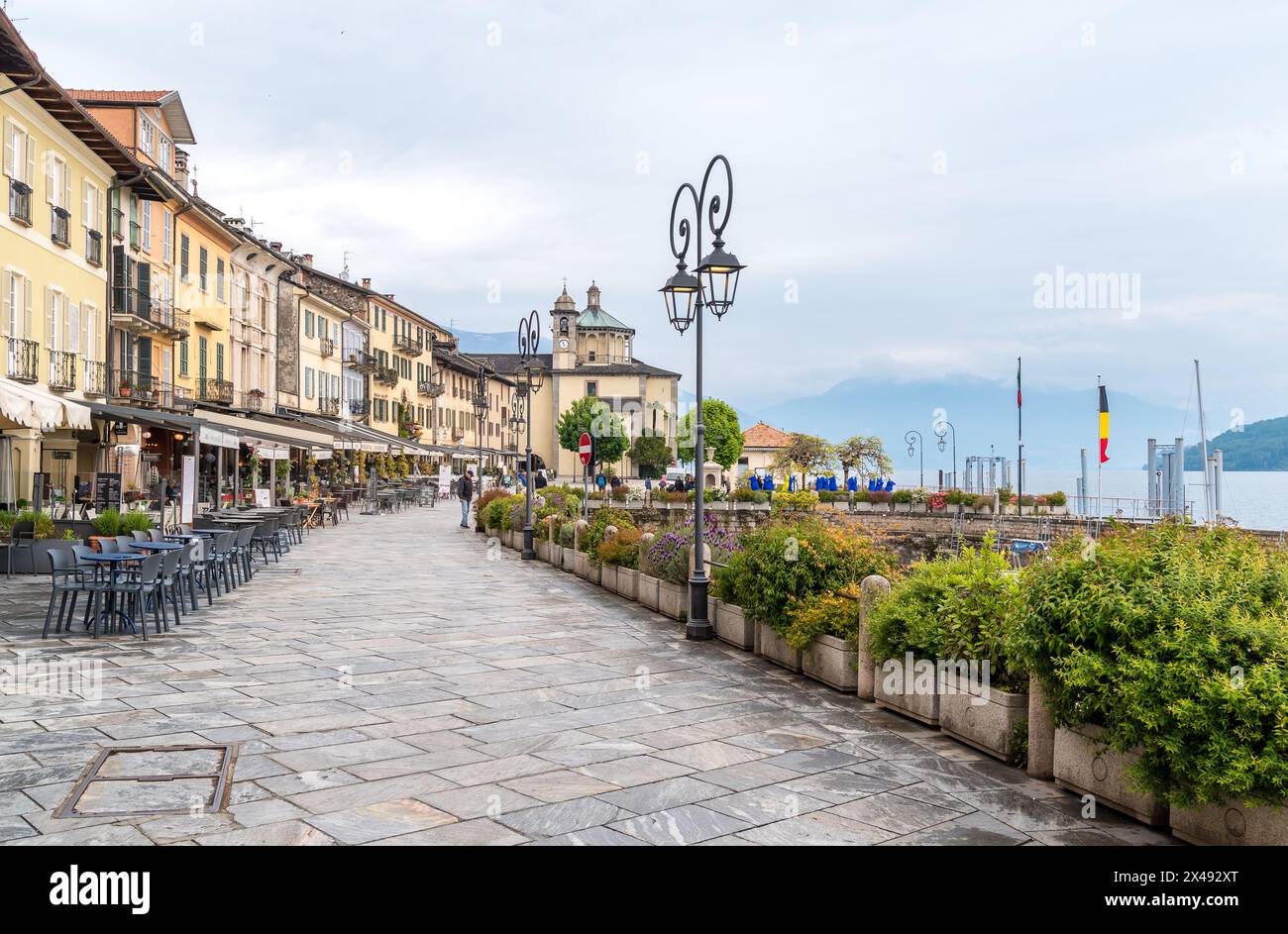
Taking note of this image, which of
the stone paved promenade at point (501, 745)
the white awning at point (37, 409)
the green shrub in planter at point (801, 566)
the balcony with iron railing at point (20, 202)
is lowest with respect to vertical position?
the stone paved promenade at point (501, 745)

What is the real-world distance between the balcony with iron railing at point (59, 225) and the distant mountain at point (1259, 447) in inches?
5053

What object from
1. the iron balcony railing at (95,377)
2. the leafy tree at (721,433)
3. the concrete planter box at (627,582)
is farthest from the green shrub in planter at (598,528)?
the leafy tree at (721,433)

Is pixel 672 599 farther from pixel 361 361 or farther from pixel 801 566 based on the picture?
pixel 361 361

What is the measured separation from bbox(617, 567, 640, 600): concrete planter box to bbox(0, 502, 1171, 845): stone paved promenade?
2.75 meters

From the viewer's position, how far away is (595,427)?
89625 millimetres

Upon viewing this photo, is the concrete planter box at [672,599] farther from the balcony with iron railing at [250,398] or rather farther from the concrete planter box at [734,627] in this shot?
the balcony with iron railing at [250,398]

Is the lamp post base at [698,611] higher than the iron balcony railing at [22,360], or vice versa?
the iron balcony railing at [22,360]

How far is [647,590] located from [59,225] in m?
16.8

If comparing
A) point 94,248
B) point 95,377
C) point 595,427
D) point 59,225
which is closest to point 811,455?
point 595,427

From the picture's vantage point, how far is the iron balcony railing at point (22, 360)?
19.5 meters

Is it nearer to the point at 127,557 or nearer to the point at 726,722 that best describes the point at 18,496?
the point at 127,557

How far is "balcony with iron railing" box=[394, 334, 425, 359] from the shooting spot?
206 feet
